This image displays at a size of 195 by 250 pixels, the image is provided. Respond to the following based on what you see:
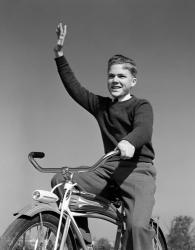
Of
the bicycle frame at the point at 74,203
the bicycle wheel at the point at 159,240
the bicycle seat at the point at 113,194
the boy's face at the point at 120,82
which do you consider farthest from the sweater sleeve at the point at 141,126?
the bicycle wheel at the point at 159,240

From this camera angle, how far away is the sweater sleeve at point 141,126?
15.9 feet

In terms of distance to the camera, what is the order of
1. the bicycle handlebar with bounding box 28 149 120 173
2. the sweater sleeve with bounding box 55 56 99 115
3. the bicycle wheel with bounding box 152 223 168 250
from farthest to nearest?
the bicycle wheel with bounding box 152 223 168 250, the sweater sleeve with bounding box 55 56 99 115, the bicycle handlebar with bounding box 28 149 120 173

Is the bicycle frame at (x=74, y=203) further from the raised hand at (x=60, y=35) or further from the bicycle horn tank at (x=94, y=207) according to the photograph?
the raised hand at (x=60, y=35)

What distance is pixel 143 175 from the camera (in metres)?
5.38

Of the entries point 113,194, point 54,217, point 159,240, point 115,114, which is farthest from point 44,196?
point 159,240

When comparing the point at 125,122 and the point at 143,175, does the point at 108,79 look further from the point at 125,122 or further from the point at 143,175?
the point at 143,175

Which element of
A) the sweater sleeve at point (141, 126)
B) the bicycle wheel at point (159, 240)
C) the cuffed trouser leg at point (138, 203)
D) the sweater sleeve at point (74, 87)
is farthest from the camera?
the bicycle wheel at point (159, 240)

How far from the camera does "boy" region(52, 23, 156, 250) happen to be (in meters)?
5.15

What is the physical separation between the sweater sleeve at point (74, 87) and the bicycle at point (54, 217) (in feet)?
3.01

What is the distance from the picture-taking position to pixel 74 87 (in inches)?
230

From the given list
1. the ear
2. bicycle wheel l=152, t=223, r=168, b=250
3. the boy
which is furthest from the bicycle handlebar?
bicycle wheel l=152, t=223, r=168, b=250

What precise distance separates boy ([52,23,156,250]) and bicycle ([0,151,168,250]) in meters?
0.12

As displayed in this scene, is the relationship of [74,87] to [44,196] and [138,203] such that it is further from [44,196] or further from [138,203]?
[44,196]

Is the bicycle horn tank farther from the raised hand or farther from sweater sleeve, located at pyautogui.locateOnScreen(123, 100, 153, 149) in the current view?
the raised hand
